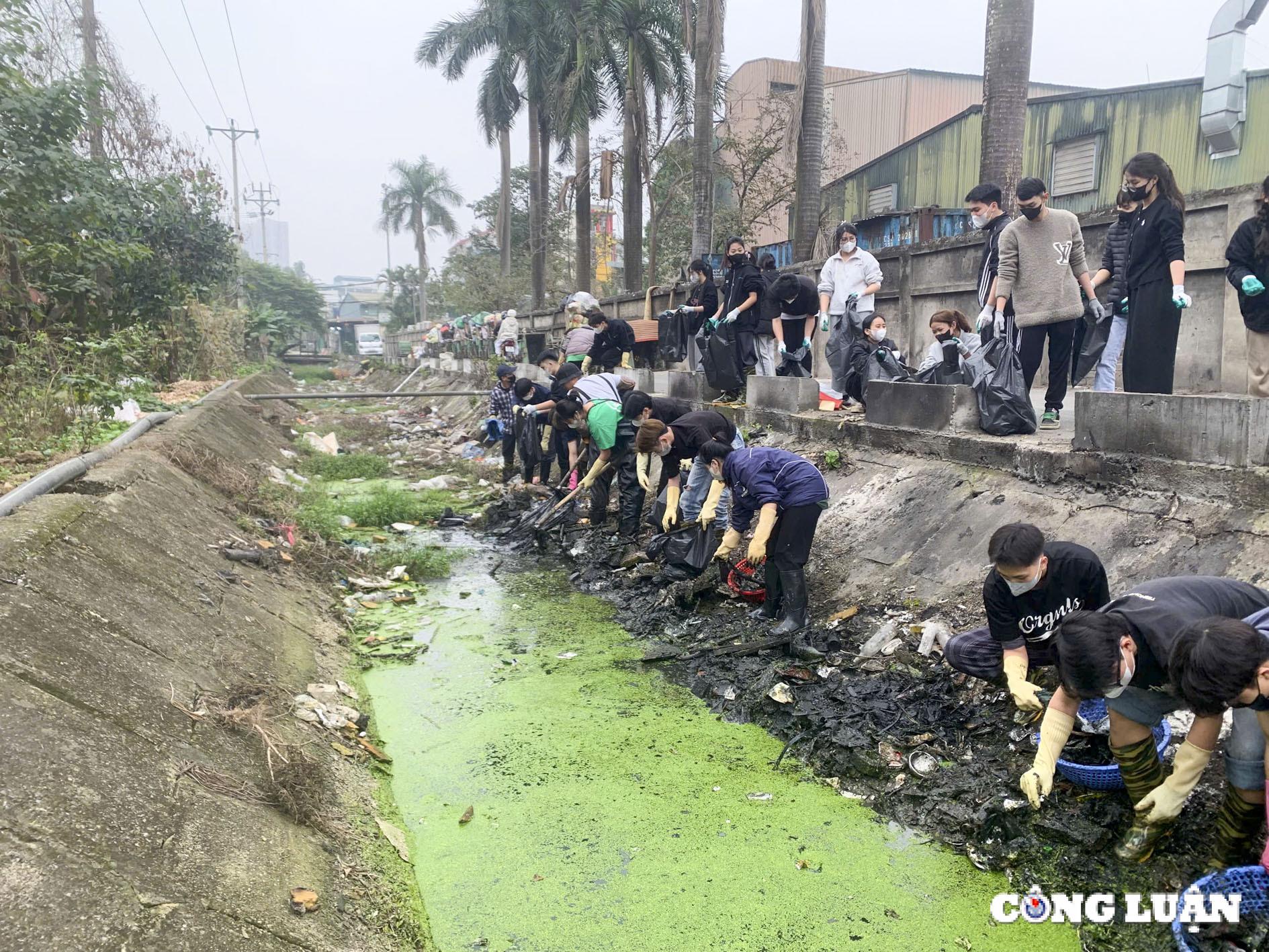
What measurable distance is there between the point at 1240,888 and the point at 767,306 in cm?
592

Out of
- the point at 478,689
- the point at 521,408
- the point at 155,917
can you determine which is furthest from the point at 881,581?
the point at 521,408

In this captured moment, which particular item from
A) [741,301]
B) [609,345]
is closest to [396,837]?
[741,301]

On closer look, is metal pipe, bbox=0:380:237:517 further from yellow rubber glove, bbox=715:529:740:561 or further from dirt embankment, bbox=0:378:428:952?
yellow rubber glove, bbox=715:529:740:561

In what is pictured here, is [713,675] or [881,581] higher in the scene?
[881,581]

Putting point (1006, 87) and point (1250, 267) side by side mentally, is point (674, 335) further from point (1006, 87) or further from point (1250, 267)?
point (1250, 267)

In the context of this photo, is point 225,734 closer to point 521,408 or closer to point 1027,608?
point 1027,608

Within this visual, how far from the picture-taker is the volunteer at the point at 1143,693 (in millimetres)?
2361

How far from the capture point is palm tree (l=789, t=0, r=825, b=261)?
11312 mm

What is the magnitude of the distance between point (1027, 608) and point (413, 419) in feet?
57.6

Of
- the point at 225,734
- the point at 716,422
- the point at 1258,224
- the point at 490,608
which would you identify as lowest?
the point at 490,608

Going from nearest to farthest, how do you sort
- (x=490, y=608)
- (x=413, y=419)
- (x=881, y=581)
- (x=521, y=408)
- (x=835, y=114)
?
(x=881, y=581), (x=490, y=608), (x=521, y=408), (x=413, y=419), (x=835, y=114)

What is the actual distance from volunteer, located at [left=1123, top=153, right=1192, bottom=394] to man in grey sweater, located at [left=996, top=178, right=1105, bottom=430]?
0.38m

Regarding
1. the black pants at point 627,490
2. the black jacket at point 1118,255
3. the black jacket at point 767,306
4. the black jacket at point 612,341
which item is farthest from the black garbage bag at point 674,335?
the black jacket at point 1118,255

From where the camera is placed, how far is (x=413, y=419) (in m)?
19.2
